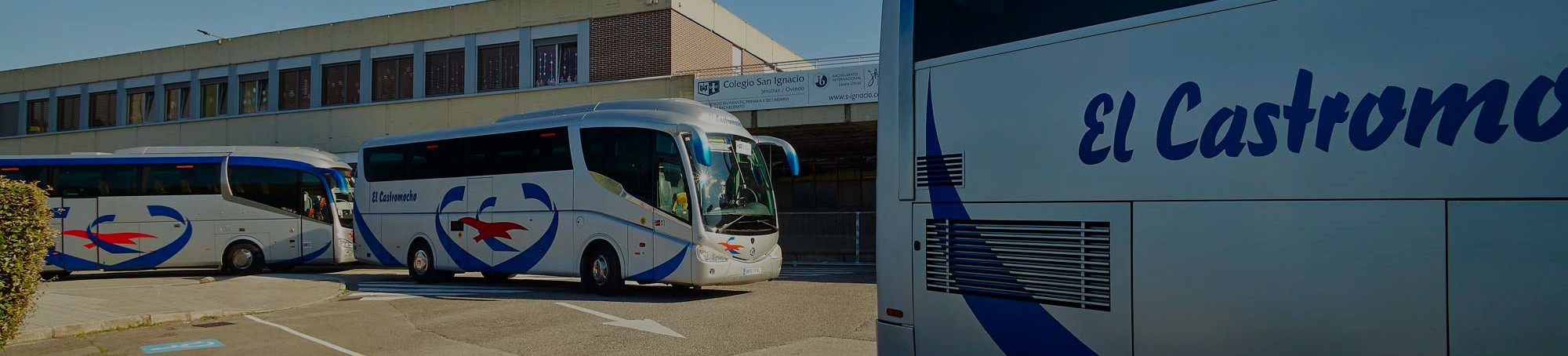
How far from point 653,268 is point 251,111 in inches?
1096

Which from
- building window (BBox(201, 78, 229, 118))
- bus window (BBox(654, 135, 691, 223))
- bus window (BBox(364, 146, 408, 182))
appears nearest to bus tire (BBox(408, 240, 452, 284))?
bus window (BBox(364, 146, 408, 182))

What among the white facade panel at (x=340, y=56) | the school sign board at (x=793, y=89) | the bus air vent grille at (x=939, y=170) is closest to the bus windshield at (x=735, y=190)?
the school sign board at (x=793, y=89)

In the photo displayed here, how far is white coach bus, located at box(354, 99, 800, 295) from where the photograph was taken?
14.7 meters

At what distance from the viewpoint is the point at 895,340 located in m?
5.59

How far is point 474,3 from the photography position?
31750mm

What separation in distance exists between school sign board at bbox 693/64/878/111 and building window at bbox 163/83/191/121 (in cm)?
2304

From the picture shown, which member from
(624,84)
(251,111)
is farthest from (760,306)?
(251,111)

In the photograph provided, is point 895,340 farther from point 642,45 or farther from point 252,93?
point 252,93

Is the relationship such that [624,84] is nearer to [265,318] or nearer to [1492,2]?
[265,318]

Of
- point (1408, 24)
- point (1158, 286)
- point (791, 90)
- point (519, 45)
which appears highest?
point (519, 45)

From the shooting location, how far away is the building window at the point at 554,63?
30.8 meters

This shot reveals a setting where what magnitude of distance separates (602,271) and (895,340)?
10.8 m

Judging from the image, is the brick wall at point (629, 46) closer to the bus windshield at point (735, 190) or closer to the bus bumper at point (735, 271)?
the bus windshield at point (735, 190)

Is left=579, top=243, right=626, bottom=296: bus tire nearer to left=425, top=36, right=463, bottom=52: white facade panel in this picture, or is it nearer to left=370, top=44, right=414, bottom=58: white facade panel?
left=425, top=36, right=463, bottom=52: white facade panel
